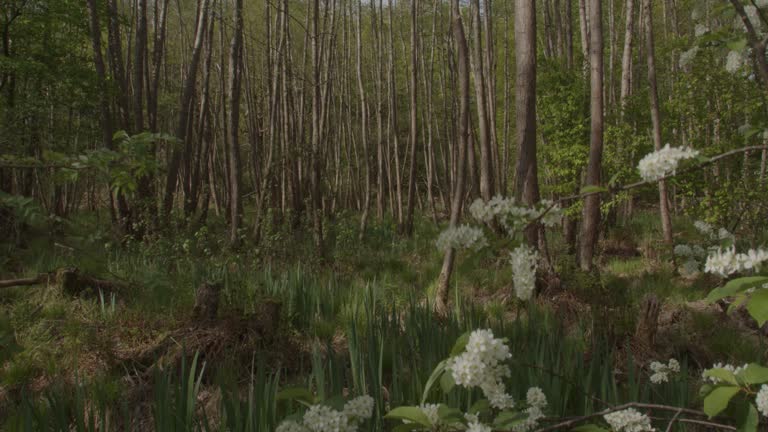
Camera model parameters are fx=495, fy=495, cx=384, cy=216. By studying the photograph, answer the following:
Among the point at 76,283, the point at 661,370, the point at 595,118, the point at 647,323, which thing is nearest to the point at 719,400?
the point at 661,370

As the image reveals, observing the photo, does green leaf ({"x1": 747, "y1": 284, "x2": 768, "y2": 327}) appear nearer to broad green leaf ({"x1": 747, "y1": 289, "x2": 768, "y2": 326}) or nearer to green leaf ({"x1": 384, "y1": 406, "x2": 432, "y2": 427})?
broad green leaf ({"x1": 747, "y1": 289, "x2": 768, "y2": 326})

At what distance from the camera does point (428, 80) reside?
16.3 m

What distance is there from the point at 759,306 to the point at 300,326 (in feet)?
11.0

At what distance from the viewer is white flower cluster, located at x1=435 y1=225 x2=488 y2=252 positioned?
1.25 metres

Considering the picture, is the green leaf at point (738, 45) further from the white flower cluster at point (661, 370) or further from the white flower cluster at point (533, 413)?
the white flower cluster at point (661, 370)

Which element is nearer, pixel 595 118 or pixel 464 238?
pixel 464 238

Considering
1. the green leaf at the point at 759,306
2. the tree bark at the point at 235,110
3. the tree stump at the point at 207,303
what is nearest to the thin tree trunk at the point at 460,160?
the tree stump at the point at 207,303

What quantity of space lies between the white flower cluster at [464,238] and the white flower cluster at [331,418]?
420 millimetres

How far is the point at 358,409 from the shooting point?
112 centimetres

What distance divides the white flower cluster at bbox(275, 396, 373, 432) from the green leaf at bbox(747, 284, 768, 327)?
78 centimetres

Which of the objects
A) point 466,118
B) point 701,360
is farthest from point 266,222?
point 701,360

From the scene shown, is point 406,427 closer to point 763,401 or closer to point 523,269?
point 523,269

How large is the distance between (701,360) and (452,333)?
240 cm

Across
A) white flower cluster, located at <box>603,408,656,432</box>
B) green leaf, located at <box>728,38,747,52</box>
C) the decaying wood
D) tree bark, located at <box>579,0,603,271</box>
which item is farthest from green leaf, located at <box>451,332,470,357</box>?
tree bark, located at <box>579,0,603,271</box>
